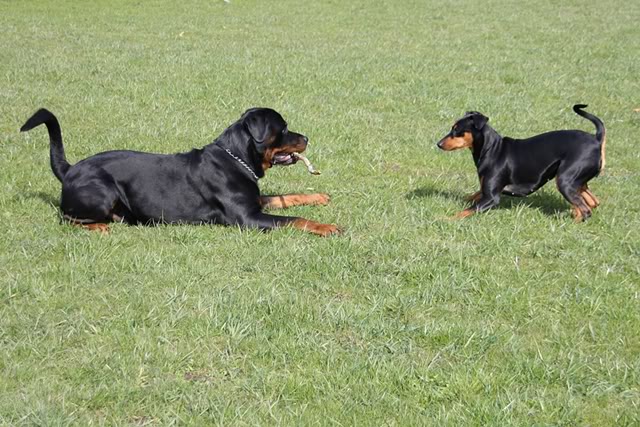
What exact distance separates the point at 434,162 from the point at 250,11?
1812 centimetres

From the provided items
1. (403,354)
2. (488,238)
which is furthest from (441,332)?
(488,238)

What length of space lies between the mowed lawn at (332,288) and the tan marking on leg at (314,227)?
102 mm

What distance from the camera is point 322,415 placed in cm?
377

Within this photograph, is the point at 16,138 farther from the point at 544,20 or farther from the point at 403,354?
the point at 544,20

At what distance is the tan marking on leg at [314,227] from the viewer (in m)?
6.38

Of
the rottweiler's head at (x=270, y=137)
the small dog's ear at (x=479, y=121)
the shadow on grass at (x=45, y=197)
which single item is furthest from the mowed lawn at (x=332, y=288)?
the small dog's ear at (x=479, y=121)

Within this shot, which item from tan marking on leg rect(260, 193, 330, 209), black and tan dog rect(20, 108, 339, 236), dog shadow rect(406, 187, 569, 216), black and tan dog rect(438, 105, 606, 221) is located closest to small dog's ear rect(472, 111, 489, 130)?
black and tan dog rect(438, 105, 606, 221)

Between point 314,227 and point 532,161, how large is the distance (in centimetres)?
224

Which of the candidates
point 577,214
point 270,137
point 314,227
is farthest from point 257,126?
point 577,214

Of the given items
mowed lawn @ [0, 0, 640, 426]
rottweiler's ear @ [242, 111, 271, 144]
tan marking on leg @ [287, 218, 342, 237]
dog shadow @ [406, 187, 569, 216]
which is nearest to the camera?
mowed lawn @ [0, 0, 640, 426]

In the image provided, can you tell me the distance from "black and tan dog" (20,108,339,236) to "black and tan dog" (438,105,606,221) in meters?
1.72

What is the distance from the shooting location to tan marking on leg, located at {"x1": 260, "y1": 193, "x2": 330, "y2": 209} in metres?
7.26

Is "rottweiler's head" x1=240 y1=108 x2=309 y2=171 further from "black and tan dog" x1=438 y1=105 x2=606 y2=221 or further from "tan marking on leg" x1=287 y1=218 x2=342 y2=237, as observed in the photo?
"black and tan dog" x1=438 y1=105 x2=606 y2=221

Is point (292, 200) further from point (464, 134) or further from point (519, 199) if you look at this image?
point (519, 199)
